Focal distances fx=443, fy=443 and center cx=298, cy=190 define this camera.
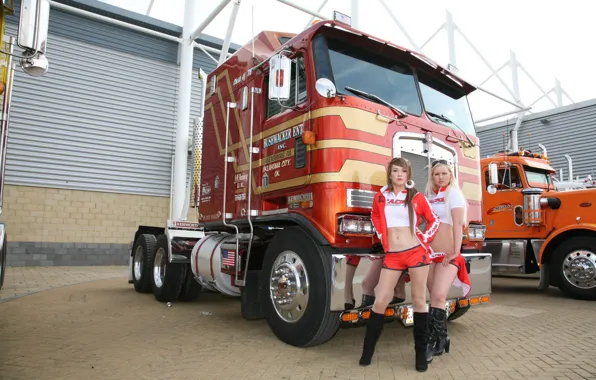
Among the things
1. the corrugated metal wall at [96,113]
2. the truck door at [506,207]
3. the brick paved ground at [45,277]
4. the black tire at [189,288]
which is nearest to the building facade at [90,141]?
the corrugated metal wall at [96,113]

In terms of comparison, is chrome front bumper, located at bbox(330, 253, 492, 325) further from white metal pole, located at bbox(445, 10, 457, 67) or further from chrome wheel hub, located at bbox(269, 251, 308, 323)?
white metal pole, located at bbox(445, 10, 457, 67)

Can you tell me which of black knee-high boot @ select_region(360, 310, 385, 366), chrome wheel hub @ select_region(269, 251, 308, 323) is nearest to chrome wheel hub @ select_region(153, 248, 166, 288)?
chrome wheel hub @ select_region(269, 251, 308, 323)

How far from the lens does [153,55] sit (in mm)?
16047

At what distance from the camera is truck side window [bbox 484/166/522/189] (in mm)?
9016

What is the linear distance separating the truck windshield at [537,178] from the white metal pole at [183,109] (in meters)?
10.4

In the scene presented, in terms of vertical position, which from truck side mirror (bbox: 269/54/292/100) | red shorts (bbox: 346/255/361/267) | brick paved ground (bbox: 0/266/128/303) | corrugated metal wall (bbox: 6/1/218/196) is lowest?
brick paved ground (bbox: 0/266/128/303)

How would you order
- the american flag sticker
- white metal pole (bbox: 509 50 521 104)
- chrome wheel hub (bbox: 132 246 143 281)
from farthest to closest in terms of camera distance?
white metal pole (bbox: 509 50 521 104) → chrome wheel hub (bbox: 132 246 143 281) → the american flag sticker

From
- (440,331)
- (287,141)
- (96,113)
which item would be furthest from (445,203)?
(96,113)

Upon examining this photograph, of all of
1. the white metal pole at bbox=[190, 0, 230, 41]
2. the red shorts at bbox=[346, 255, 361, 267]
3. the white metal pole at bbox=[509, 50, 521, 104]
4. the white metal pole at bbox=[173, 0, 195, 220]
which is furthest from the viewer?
the white metal pole at bbox=[509, 50, 521, 104]

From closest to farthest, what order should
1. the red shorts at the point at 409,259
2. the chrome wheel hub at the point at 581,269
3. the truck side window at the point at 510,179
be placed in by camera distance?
the red shorts at the point at 409,259 → the chrome wheel hub at the point at 581,269 → the truck side window at the point at 510,179

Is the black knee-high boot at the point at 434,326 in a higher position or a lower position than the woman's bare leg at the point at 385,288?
lower

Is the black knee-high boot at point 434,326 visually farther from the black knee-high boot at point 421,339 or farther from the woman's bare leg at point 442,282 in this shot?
the black knee-high boot at point 421,339

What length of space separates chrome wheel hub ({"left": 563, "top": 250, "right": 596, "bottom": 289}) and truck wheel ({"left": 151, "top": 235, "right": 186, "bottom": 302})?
664 cm

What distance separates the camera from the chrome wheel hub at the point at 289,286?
427 centimetres
